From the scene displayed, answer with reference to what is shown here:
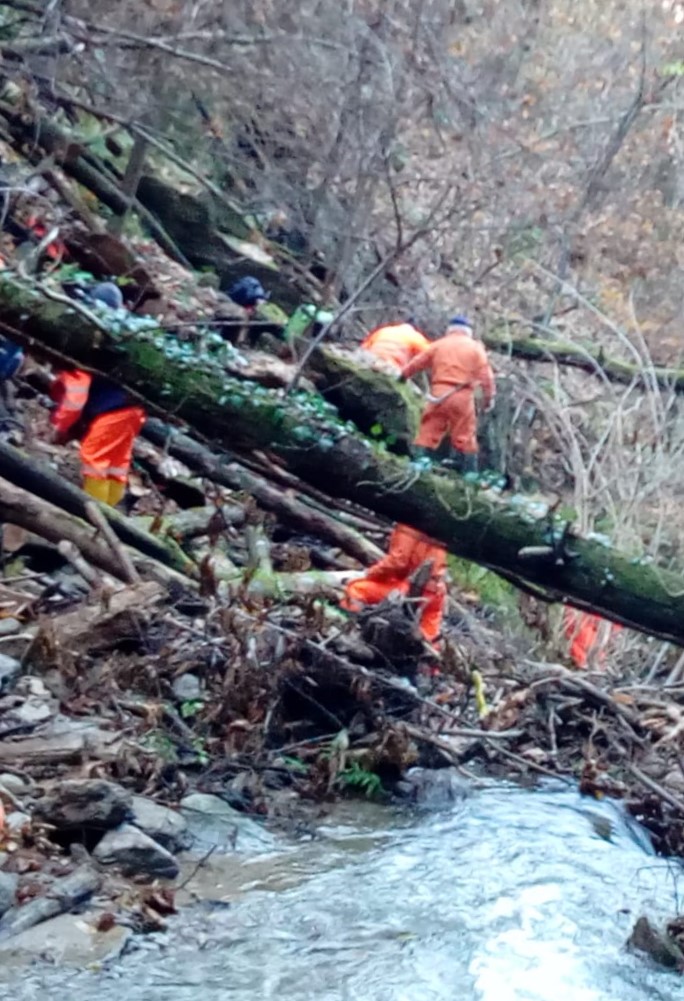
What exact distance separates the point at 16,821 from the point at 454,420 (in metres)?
5.58

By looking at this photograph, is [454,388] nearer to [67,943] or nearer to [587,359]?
[587,359]

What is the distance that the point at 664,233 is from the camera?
53.9 ft

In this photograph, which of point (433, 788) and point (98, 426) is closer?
point (433, 788)

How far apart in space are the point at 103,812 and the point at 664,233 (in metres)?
13.6

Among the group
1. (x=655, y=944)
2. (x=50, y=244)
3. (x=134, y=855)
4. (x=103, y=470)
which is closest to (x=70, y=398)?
(x=103, y=470)

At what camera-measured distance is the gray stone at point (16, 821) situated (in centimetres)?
458

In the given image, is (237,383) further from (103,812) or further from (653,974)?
(653,974)

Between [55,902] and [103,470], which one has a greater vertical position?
[103,470]

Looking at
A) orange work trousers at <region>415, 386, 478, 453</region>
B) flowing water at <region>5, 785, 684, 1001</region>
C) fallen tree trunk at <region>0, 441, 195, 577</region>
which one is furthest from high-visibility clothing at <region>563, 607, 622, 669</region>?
fallen tree trunk at <region>0, 441, 195, 577</region>

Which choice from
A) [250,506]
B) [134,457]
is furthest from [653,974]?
[134,457]

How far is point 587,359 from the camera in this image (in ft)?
37.0

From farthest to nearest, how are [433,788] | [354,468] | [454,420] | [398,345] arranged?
[398,345] < [454,420] < [433,788] < [354,468]

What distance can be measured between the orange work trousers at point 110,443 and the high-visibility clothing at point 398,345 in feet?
9.39

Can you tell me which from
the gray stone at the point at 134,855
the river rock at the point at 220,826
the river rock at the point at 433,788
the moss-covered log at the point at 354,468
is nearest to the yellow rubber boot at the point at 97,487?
the river rock at the point at 433,788
